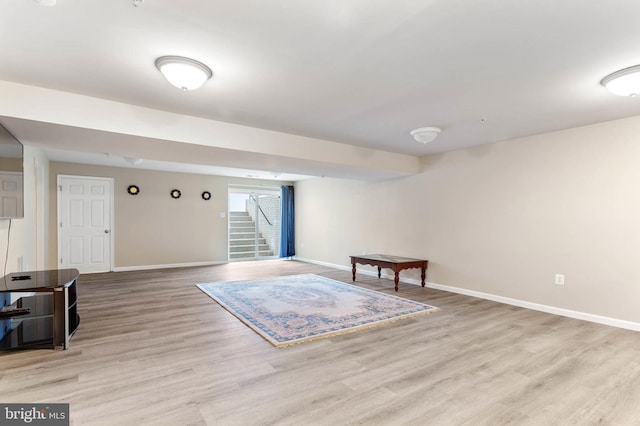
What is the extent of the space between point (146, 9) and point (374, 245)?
5.59 meters

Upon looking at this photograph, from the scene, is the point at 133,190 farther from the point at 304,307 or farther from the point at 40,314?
the point at 304,307

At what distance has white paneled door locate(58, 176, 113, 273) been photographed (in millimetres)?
6473

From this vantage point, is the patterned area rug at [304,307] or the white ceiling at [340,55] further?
the patterned area rug at [304,307]

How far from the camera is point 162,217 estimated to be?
749 cm

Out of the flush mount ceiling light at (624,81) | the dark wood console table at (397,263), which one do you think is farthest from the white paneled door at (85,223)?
the flush mount ceiling light at (624,81)

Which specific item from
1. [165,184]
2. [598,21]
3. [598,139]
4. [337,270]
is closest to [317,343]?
[598,21]

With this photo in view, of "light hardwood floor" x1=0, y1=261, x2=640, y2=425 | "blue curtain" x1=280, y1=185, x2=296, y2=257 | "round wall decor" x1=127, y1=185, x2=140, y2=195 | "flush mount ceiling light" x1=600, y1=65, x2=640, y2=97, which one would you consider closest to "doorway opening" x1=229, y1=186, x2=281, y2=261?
"blue curtain" x1=280, y1=185, x2=296, y2=257

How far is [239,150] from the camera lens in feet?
12.9

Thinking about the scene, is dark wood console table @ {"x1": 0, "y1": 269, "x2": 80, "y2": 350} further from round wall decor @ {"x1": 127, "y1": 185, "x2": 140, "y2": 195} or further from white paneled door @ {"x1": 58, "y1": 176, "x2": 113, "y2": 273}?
round wall decor @ {"x1": 127, "y1": 185, "x2": 140, "y2": 195}

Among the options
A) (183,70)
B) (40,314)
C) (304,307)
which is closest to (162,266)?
(40,314)

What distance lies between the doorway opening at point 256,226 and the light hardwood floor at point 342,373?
557 centimetres

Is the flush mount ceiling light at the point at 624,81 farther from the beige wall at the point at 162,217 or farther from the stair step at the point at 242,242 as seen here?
the stair step at the point at 242,242

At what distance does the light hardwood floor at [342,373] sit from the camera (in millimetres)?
1905

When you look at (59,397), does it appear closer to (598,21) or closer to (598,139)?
(598,21)
